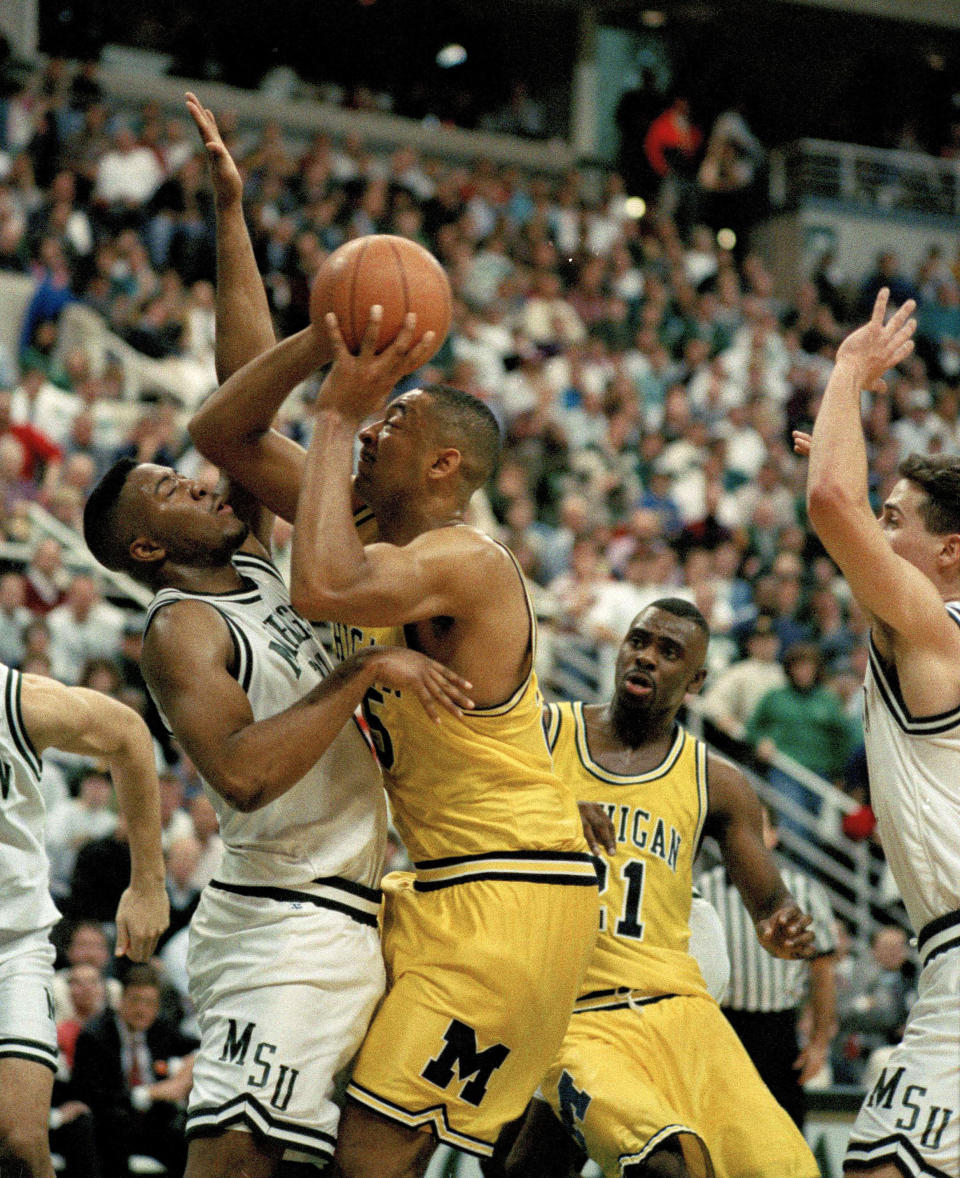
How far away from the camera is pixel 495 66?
68.7ft

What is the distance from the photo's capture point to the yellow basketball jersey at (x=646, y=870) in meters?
5.07

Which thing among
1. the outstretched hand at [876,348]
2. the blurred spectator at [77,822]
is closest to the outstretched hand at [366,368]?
the outstretched hand at [876,348]

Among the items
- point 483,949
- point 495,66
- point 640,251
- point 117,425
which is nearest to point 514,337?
point 640,251

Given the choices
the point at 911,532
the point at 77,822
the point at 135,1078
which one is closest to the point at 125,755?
the point at 911,532

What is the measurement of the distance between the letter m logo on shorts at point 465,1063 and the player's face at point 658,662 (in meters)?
1.64

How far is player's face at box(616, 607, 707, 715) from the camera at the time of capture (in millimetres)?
5410

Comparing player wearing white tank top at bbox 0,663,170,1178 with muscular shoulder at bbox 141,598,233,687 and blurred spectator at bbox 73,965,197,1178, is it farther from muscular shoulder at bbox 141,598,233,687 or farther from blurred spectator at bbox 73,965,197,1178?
blurred spectator at bbox 73,965,197,1178

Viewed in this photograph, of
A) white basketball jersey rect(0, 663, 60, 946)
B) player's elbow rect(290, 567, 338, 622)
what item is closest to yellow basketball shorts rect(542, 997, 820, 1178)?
white basketball jersey rect(0, 663, 60, 946)

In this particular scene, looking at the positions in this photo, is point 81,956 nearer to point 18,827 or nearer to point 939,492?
point 18,827

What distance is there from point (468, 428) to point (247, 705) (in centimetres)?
90

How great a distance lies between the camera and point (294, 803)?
412 cm

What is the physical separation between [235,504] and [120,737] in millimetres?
735

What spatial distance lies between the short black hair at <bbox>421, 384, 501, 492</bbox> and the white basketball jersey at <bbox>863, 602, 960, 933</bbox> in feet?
3.64

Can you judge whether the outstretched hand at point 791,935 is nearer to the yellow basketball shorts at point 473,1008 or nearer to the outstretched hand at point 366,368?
the yellow basketball shorts at point 473,1008
